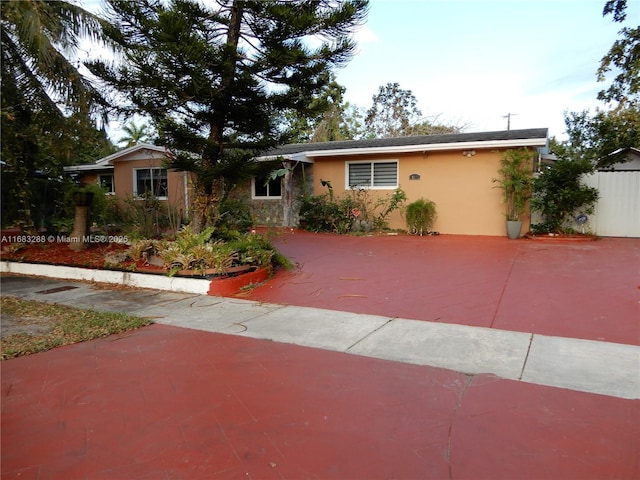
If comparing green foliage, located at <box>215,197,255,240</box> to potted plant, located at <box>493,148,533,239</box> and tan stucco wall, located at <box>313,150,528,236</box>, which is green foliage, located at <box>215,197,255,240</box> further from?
potted plant, located at <box>493,148,533,239</box>

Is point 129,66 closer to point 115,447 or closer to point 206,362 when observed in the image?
point 206,362

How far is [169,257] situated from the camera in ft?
25.3

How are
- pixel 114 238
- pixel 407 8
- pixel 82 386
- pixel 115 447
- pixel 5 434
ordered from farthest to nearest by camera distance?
pixel 114 238
pixel 407 8
pixel 82 386
pixel 5 434
pixel 115 447

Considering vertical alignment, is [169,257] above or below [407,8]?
below

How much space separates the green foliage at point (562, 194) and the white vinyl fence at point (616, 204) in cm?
55

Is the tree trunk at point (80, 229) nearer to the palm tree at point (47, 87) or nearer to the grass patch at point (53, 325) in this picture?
the palm tree at point (47, 87)

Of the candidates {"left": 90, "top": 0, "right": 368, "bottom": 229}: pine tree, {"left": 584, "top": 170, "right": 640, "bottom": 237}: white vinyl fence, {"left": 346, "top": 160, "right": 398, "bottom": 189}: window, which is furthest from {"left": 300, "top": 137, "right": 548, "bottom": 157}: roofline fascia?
{"left": 90, "top": 0, "right": 368, "bottom": 229}: pine tree

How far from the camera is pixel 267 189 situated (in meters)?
16.5

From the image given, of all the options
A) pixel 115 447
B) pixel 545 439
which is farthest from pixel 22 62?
pixel 545 439

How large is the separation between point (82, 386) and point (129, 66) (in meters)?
6.39

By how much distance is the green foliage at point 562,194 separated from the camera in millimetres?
11320

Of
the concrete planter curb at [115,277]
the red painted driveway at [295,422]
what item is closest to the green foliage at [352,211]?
the concrete planter curb at [115,277]

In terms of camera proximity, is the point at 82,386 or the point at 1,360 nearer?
the point at 82,386

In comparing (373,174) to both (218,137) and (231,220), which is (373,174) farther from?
(218,137)
